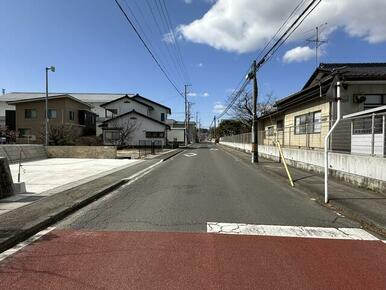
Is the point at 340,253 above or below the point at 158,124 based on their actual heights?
below

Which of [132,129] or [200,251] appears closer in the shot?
[200,251]

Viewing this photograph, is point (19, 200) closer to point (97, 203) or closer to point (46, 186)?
point (97, 203)

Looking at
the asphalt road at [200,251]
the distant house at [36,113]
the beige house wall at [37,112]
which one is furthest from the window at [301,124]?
the beige house wall at [37,112]

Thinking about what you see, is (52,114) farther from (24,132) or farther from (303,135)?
(303,135)

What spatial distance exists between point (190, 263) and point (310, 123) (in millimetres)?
17822

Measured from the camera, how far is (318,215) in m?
8.88

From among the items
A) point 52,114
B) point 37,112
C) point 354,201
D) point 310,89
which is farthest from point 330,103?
point 37,112

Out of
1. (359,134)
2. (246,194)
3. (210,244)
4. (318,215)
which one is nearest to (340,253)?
(210,244)

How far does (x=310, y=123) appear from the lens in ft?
70.8

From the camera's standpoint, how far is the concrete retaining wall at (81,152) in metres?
30.7

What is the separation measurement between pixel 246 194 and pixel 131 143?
50.2 metres

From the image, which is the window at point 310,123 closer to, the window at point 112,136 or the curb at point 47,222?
the curb at point 47,222

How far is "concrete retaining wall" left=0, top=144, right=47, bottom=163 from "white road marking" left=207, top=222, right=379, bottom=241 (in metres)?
19.3

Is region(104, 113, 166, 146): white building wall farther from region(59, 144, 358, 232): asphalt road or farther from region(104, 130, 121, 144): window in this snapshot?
region(59, 144, 358, 232): asphalt road
